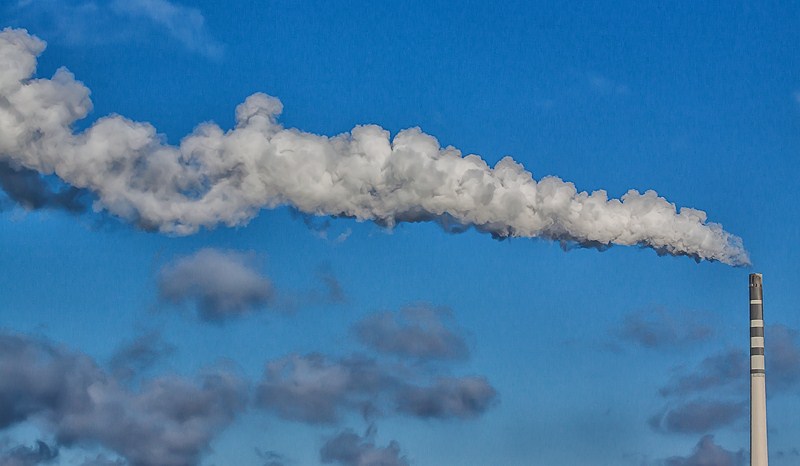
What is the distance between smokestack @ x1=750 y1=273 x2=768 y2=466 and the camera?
6788cm

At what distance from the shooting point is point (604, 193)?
58.2 metres

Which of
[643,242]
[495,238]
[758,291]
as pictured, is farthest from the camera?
[758,291]

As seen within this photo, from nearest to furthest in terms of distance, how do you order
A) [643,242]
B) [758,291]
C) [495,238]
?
1. [495,238]
2. [643,242]
3. [758,291]

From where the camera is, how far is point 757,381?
6869 cm

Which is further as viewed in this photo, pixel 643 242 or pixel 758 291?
pixel 758 291

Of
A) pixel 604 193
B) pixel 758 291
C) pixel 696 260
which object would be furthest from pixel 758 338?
pixel 604 193

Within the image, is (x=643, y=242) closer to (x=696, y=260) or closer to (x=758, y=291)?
(x=696, y=260)

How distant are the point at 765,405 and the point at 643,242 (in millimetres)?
14867

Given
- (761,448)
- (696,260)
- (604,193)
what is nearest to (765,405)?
(761,448)

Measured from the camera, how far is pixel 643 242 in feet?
198

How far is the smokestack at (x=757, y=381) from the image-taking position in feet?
223

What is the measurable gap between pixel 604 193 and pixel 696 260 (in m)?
7.69

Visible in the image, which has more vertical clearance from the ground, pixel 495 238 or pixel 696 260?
pixel 696 260

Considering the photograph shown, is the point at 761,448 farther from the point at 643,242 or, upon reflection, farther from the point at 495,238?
the point at 495,238
